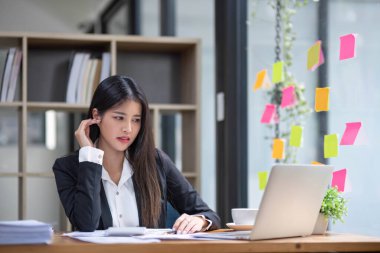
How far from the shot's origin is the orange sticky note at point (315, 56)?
3012 millimetres

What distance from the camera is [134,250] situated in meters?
1.81

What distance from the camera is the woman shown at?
2.62 meters

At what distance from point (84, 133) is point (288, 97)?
3.55 ft

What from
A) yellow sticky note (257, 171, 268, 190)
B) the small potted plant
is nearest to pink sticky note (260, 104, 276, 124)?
yellow sticky note (257, 171, 268, 190)

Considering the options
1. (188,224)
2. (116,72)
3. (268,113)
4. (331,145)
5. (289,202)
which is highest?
(116,72)

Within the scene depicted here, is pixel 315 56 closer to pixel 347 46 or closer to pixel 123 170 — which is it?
pixel 347 46

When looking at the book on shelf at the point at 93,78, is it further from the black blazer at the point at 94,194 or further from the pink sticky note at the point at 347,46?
the pink sticky note at the point at 347,46

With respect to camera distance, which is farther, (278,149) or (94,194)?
(278,149)

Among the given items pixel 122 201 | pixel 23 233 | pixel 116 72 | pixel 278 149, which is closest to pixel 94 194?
pixel 122 201

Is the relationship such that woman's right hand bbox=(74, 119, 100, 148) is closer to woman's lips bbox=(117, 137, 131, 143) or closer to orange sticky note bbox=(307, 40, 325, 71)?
woman's lips bbox=(117, 137, 131, 143)

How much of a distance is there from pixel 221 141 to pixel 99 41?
0.84 m

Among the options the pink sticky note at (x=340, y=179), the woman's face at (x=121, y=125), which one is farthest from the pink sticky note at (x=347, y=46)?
the woman's face at (x=121, y=125)

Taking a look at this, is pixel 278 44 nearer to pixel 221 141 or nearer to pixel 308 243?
pixel 221 141

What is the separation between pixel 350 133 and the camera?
2764 millimetres
